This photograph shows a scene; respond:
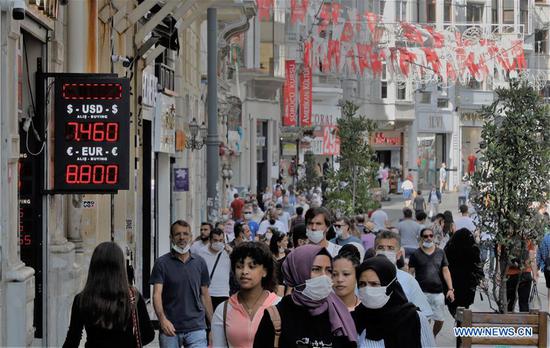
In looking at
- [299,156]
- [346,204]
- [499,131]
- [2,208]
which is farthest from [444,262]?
[299,156]

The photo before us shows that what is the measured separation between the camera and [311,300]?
6844 mm

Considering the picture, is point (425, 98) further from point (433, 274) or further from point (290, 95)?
point (433, 274)

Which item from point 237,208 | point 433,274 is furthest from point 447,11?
point 433,274

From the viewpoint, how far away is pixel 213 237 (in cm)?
1441

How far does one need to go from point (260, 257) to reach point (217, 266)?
6.58m

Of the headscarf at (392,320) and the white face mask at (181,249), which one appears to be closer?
the headscarf at (392,320)

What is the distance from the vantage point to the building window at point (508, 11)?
69.3m

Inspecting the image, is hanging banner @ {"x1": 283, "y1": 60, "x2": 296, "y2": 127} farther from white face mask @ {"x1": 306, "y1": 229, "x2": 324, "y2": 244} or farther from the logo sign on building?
white face mask @ {"x1": 306, "y1": 229, "x2": 324, "y2": 244}

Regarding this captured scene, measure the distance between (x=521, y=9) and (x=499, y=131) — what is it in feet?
190

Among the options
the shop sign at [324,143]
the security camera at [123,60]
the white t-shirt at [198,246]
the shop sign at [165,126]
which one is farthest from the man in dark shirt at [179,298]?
the shop sign at [324,143]

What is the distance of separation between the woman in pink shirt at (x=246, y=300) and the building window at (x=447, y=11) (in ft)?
201

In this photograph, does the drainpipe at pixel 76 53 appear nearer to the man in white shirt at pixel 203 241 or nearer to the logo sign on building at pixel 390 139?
the man in white shirt at pixel 203 241

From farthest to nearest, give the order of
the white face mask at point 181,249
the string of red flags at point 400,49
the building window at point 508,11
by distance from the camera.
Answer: the building window at point 508,11
the string of red flags at point 400,49
the white face mask at point 181,249

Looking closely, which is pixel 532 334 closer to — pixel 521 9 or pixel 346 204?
pixel 346 204
